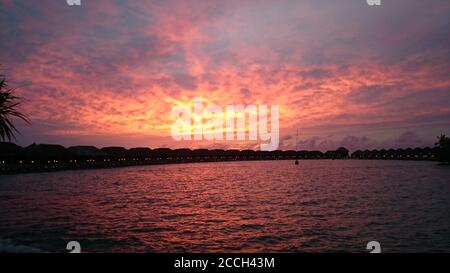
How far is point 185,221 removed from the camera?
115ft

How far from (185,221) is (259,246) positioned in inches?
506
